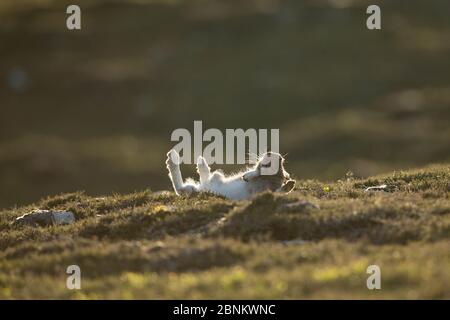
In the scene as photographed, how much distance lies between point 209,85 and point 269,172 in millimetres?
80026

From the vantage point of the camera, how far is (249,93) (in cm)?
10131

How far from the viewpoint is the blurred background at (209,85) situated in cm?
8369

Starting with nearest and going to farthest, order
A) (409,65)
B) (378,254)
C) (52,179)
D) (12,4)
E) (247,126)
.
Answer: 1. (378,254)
2. (52,179)
3. (247,126)
4. (409,65)
5. (12,4)

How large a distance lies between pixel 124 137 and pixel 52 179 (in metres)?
12.4

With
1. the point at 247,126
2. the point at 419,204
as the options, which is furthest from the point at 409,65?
A: the point at 419,204

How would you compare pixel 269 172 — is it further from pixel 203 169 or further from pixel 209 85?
pixel 209 85

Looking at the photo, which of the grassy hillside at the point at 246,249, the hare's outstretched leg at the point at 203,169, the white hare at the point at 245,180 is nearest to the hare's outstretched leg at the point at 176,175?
the white hare at the point at 245,180

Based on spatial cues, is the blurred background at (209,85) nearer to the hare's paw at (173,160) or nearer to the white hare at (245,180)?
the hare's paw at (173,160)

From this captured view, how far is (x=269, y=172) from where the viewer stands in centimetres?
2422

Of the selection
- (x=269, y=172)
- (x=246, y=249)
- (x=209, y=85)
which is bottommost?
(x=246, y=249)

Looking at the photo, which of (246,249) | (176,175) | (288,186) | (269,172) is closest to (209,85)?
(176,175)

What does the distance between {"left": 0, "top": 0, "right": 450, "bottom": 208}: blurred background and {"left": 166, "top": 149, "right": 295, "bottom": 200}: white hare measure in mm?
45578
